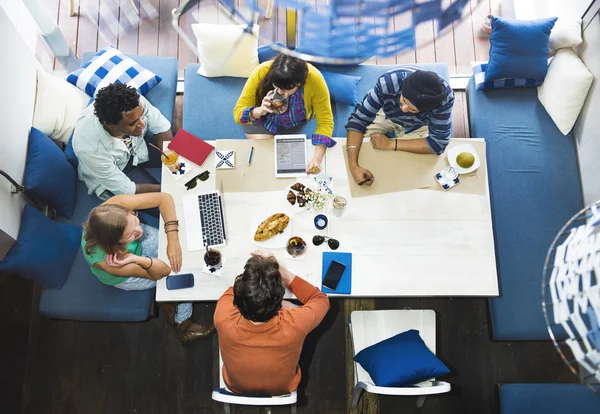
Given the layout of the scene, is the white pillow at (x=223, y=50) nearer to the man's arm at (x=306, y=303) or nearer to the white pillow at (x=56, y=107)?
the white pillow at (x=56, y=107)

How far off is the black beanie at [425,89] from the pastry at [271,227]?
2.56 feet

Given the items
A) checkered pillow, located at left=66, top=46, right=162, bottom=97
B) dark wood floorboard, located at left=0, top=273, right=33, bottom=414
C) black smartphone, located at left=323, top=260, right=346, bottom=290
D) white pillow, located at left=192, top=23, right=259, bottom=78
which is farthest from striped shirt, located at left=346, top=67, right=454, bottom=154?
dark wood floorboard, located at left=0, top=273, right=33, bottom=414

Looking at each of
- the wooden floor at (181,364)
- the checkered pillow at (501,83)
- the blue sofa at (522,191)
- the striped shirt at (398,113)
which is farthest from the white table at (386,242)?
the checkered pillow at (501,83)

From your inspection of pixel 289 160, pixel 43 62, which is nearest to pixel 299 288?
pixel 289 160

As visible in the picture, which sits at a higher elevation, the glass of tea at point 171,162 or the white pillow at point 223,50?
the white pillow at point 223,50

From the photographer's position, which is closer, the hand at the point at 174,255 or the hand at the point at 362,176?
the hand at the point at 174,255

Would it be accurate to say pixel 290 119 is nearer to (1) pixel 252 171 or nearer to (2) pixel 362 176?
(1) pixel 252 171

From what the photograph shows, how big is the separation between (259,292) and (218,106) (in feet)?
4.73

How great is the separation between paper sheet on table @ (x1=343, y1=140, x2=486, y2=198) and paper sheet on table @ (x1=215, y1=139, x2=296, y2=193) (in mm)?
363

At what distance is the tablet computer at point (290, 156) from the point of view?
91.7 inches

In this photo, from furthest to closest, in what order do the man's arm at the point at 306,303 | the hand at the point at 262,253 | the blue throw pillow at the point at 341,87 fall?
the blue throw pillow at the point at 341,87
the hand at the point at 262,253
the man's arm at the point at 306,303

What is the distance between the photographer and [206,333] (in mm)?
2709

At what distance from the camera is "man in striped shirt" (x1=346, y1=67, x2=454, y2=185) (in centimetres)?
200

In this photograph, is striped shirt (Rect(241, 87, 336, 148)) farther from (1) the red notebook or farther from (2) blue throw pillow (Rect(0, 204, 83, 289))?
(2) blue throw pillow (Rect(0, 204, 83, 289))
